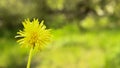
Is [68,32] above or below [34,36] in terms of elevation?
above

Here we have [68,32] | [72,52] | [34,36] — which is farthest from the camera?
[68,32]

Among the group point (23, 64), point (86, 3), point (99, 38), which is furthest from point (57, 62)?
point (86, 3)

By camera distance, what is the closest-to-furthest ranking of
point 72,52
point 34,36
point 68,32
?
1. point 34,36
2. point 72,52
3. point 68,32

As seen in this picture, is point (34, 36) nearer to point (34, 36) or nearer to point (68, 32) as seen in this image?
point (34, 36)

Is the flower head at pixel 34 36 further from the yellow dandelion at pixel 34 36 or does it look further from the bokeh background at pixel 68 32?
the bokeh background at pixel 68 32

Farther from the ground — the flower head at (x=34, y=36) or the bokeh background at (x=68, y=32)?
the bokeh background at (x=68, y=32)

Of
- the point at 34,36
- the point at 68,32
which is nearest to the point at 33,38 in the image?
the point at 34,36

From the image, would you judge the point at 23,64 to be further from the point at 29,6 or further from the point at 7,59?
the point at 29,6

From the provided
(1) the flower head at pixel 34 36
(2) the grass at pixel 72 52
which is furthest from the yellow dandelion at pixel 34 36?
(2) the grass at pixel 72 52
